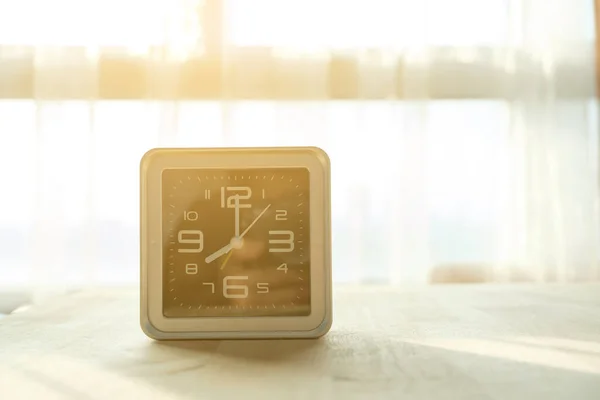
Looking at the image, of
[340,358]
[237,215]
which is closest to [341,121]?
[237,215]

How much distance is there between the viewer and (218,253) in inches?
25.2

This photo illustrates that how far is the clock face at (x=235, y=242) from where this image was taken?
0.62m

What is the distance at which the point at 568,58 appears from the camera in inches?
82.8

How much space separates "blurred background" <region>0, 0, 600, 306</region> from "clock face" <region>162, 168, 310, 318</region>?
4.57ft

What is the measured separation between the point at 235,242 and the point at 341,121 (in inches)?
58.0

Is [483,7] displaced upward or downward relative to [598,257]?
upward

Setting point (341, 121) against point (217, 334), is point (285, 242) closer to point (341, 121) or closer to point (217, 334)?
point (217, 334)

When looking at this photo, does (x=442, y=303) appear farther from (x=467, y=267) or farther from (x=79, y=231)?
(x=79, y=231)

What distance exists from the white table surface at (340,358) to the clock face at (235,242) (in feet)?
0.14

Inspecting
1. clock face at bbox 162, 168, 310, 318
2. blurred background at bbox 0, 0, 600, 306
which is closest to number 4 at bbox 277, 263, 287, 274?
clock face at bbox 162, 168, 310, 318

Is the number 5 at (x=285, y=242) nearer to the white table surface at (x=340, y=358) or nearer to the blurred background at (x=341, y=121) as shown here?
the white table surface at (x=340, y=358)

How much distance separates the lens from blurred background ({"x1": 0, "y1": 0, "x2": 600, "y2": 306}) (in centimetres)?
203

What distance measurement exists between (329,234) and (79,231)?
63.1 inches

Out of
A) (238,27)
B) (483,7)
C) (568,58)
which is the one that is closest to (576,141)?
(568,58)
